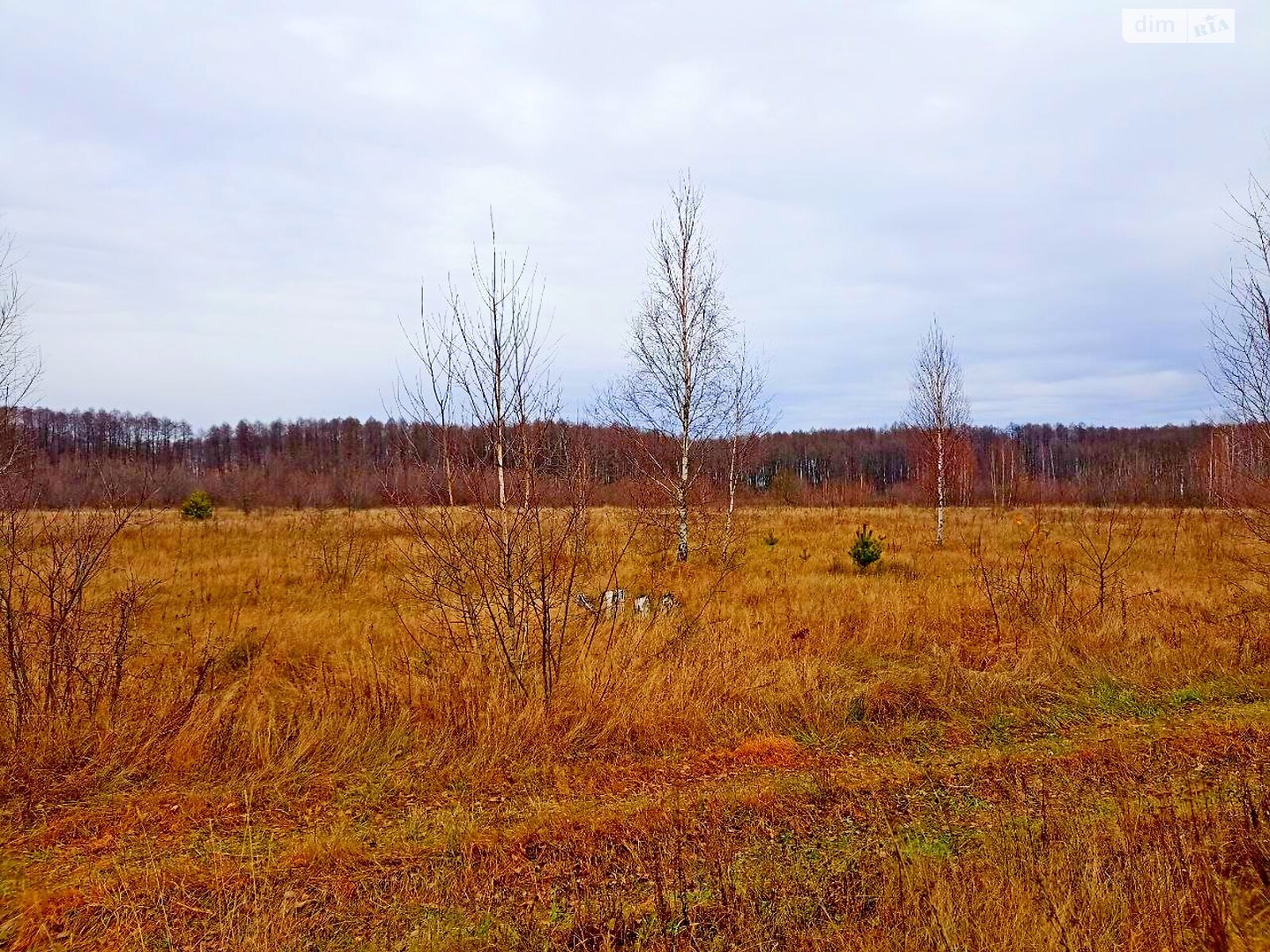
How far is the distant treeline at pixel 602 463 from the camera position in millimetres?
6062

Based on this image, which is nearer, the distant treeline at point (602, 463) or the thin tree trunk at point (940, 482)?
the distant treeline at point (602, 463)

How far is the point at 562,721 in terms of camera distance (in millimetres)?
5078

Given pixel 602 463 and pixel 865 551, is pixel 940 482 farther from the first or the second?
pixel 602 463

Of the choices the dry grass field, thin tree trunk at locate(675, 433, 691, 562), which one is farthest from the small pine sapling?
the dry grass field

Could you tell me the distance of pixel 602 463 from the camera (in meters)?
6.64

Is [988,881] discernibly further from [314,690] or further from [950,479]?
[950,479]

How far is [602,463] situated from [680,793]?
11.0 feet

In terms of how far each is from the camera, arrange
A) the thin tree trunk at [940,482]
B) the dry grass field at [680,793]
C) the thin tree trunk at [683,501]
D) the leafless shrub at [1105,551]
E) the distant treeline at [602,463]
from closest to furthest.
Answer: the dry grass field at [680,793] → the distant treeline at [602,463] → the leafless shrub at [1105,551] → the thin tree trunk at [683,501] → the thin tree trunk at [940,482]

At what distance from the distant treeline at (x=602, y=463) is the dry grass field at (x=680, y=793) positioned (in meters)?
1.96

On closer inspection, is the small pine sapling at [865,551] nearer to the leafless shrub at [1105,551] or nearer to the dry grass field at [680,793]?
the leafless shrub at [1105,551]

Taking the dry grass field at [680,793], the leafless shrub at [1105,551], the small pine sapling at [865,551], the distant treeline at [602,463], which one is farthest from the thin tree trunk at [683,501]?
the leafless shrub at [1105,551]

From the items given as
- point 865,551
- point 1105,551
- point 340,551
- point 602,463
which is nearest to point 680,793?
point 602,463

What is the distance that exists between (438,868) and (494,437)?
347cm

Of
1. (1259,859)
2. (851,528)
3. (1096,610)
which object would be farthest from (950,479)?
(1259,859)
